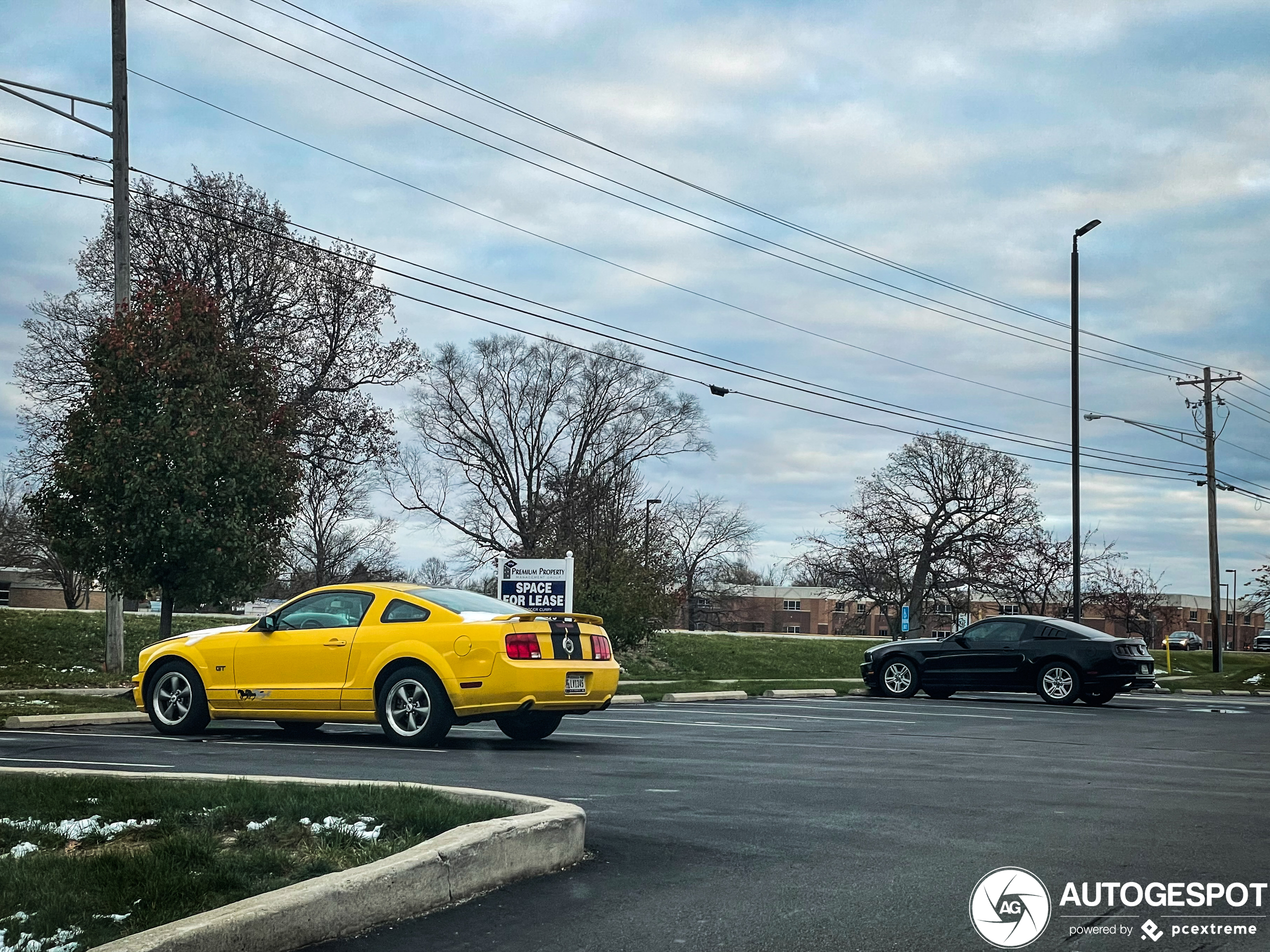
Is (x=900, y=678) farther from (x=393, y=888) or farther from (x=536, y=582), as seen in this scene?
(x=393, y=888)

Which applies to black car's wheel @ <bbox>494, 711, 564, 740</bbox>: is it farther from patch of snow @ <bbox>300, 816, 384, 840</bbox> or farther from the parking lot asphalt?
patch of snow @ <bbox>300, 816, 384, 840</bbox>

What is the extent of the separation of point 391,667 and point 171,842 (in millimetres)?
6343

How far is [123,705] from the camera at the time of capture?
16.3m

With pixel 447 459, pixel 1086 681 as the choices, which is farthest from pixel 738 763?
pixel 447 459

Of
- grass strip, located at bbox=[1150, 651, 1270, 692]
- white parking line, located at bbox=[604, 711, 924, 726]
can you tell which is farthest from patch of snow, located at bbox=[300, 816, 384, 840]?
grass strip, located at bbox=[1150, 651, 1270, 692]

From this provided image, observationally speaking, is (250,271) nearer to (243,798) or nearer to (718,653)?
(718,653)

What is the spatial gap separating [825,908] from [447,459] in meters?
52.6

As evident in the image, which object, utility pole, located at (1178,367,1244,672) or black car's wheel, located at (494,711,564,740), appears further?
utility pole, located at (1178,367,1244,672)

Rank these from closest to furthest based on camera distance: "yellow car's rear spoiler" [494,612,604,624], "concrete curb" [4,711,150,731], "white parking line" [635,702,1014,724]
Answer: "yellow car's rear spoiler" [494,612,604,624], "concrete curb" [4,711,150,731], "white parking line" [635,702,1014,724]

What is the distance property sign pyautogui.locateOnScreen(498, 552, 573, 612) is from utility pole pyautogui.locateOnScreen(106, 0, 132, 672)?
687 centimetres

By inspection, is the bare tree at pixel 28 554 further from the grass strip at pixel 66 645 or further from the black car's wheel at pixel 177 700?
A: the black car's wheel at pixel 177 700

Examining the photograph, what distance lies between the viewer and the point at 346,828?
5953mm

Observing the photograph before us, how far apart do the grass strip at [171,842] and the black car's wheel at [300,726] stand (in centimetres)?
517

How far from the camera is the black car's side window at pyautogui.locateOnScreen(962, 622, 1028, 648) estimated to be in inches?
869
